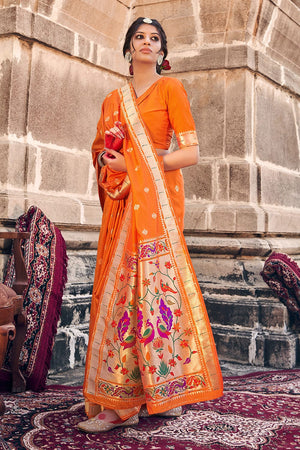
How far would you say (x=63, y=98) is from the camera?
3957 millimetres

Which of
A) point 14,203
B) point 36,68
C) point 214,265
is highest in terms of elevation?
point 36,68

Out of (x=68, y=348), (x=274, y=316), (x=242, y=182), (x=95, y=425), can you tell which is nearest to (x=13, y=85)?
(x=68, y=348)

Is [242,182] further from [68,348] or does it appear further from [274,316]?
[68,348]

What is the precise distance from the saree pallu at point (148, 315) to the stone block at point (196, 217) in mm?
1762

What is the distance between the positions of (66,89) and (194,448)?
2537mm

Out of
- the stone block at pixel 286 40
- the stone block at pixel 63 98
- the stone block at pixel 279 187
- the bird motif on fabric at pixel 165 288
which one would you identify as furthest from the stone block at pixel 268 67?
the bird motif on fabric at pixel 165 288

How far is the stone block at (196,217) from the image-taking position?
4.40 m

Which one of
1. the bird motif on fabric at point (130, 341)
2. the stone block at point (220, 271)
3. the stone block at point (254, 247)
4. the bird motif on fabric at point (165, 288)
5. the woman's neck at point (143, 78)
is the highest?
the woman's neck at point (143, 78)

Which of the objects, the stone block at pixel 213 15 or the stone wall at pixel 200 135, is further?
the stone block at pixel 213 15

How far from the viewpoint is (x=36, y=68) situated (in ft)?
12.2

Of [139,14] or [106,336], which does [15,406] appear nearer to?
[106,336]

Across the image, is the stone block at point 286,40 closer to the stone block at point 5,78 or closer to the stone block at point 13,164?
the stone block at point 5,78

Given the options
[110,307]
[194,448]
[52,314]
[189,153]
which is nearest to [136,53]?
[189,153]

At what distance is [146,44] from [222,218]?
1.90 m
